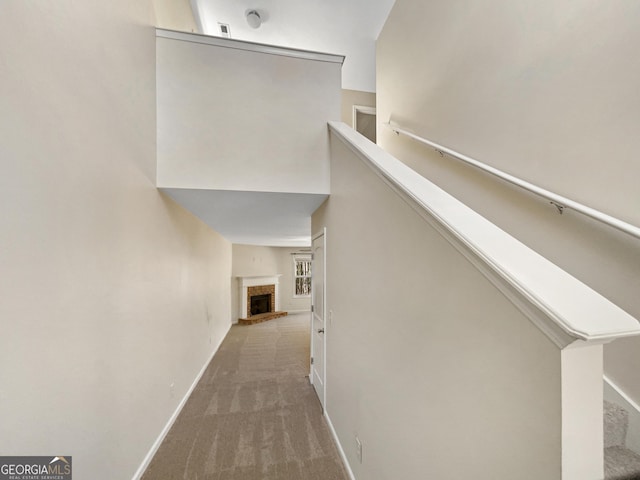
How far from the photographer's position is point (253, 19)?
3809mm

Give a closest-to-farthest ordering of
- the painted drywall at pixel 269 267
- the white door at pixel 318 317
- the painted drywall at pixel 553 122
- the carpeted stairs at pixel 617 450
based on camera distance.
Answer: the carpeted stairs at pixel 617 450
the painted drywall at pixel 553 122
the white door at pixel 318 317
the painted drywall at pixel 269 267

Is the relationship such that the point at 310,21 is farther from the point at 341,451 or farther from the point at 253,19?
the point at 341,451

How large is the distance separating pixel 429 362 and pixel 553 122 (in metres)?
1.55

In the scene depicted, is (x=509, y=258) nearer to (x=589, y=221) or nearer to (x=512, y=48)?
(x=589, y=221)

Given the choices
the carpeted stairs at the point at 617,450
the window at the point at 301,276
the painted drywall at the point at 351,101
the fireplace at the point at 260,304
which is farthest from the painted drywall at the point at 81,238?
the window at the point at 301,276

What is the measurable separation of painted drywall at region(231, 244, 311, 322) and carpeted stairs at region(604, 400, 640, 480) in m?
6.92

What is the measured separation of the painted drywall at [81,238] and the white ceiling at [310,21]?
2052 mm

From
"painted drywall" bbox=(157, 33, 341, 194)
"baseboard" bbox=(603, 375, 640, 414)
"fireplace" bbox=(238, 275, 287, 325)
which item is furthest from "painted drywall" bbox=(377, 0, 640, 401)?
"fireplace" bbox=(238, 275, 287, 325)

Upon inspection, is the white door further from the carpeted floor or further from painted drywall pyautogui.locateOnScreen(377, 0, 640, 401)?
painted drywall pyautogui.locateOnScreen(377, 0, 640, 401)

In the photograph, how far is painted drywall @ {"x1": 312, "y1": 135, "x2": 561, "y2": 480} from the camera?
653mm

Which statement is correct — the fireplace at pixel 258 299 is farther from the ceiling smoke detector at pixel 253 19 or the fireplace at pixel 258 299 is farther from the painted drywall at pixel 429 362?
the painted drywall at pixel 429 362

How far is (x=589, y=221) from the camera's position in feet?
4.30

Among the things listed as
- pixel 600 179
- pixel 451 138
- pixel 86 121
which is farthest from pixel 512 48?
pixel 86 121

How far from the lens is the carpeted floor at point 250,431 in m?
2.05
